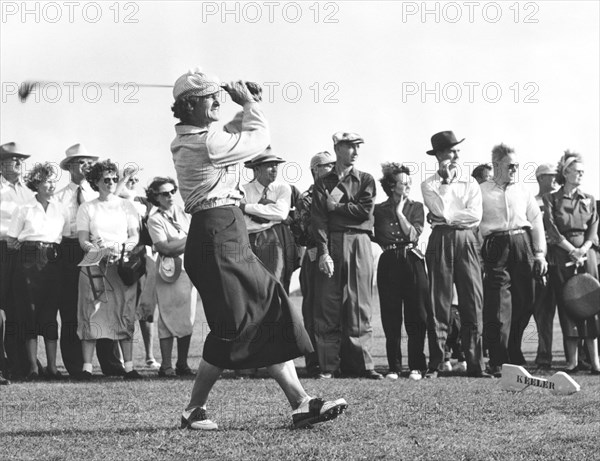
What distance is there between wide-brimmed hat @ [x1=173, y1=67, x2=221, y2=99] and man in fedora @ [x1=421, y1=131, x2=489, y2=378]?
5.27m

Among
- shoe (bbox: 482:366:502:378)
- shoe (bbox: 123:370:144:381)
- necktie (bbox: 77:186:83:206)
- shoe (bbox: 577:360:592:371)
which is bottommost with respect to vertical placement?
shoe (bbox: 577:360:592:371)

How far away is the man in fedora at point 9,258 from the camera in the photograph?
12.0m

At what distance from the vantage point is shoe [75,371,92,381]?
38.2 feet

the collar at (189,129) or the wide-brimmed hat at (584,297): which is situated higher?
the collar at (189,129)

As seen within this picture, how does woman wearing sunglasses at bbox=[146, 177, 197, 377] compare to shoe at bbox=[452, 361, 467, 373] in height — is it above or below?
above

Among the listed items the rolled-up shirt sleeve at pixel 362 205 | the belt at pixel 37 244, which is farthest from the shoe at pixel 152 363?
the rolled-up shirt sleeve at pixel 362 205

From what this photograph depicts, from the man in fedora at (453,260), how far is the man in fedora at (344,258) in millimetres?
742

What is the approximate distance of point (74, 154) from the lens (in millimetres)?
12930

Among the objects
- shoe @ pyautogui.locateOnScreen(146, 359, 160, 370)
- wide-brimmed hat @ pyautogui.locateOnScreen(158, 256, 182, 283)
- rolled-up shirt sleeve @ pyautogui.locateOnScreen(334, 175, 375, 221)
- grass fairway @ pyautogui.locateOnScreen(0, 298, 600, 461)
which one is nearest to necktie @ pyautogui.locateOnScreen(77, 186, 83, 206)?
wide-brimmed hat @ pyautogui.locateOnScreen(158, 256, 182, 283)

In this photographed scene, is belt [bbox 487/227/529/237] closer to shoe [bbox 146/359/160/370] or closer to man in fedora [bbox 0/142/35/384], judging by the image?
shoe [bbox 146/359/160/370]

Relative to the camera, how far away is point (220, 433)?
22.7ft

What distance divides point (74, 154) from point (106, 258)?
1.60 meters

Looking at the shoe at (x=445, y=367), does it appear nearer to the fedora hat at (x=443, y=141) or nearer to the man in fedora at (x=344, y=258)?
the man in fedora at (x=344, y=258)

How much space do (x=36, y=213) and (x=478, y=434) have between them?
21.9ft
